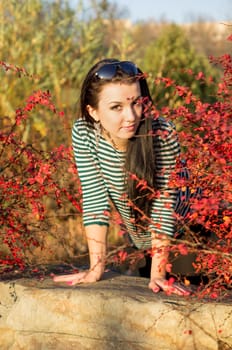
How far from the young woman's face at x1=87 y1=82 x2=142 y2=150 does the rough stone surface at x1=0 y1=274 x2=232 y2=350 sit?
68 centimetres

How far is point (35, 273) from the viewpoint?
3.24 metres

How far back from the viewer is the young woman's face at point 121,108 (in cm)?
272

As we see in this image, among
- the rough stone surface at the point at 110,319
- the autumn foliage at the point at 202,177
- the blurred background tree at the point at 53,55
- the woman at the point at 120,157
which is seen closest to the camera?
the autumn foliage at the point at 202,177

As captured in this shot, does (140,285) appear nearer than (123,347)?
No

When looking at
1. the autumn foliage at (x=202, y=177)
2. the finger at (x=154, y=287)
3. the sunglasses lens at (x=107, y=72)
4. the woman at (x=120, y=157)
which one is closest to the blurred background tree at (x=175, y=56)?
the autumn foliage at (x=202, y=177)

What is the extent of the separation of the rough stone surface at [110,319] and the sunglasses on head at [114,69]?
2.99 ft

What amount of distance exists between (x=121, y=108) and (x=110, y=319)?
0.88 meters

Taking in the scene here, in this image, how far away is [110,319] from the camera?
2617mm

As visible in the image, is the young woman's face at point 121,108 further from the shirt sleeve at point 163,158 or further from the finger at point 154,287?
the finger at point 154,287

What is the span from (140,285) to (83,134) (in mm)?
742

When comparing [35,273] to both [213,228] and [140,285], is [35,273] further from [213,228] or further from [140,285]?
[213,228]

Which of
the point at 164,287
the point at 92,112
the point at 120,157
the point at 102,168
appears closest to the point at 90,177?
the point at 102,168

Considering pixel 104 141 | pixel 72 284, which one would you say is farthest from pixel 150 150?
pixel 72 284

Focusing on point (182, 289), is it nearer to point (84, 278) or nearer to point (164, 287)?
point (164, 287)
